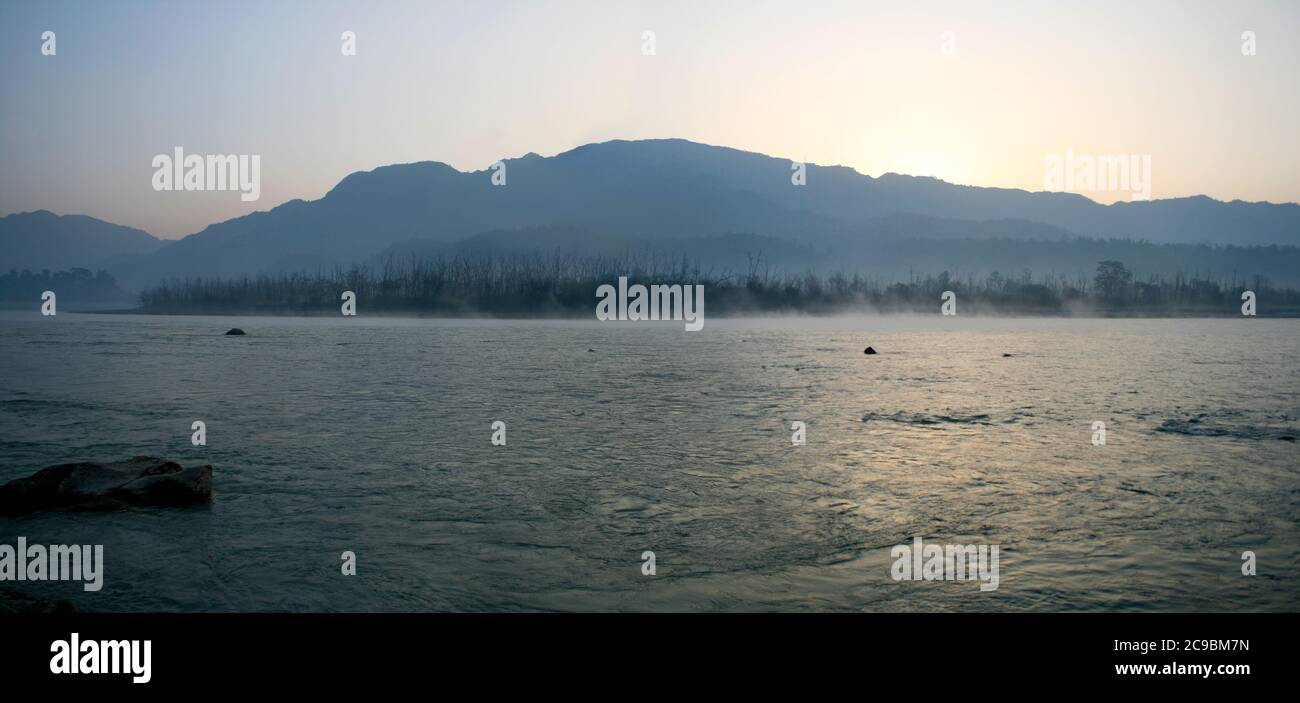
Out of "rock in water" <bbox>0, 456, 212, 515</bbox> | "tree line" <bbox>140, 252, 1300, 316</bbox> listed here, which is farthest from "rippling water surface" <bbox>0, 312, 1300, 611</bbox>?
"tree line" <bbox>140, 252, 1300, 316</bbox>

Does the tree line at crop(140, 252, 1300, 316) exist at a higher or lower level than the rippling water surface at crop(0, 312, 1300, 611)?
higher

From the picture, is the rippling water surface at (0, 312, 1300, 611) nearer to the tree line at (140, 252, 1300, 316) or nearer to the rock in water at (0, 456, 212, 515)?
the rock in water at (0, 456, 212, 515)

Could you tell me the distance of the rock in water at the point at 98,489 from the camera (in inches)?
369

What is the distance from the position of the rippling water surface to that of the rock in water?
11.5 inches

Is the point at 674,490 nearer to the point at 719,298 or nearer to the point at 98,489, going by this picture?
the point at 98,489

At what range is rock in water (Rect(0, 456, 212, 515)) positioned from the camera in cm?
938

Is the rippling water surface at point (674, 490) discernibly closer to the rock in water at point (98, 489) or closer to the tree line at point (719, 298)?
the rock in water at point (98, 489)

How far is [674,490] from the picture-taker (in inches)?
413

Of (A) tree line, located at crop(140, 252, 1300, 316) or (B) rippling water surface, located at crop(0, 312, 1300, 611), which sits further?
(A) tree line, located at crop(140, 252, 1300, 316)
